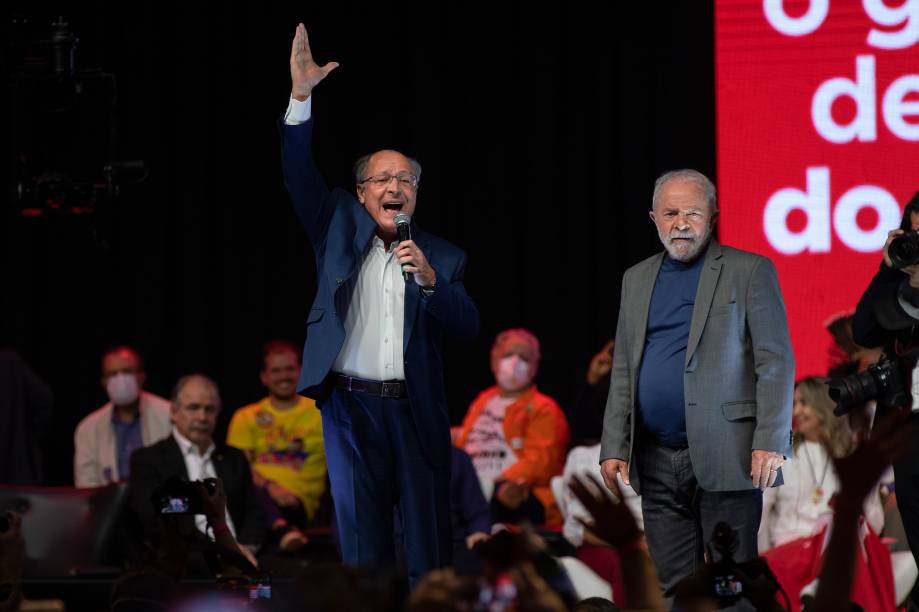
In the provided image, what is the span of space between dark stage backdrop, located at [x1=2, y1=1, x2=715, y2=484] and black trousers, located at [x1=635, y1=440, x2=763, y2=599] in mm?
3983

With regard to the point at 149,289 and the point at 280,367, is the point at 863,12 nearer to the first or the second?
the point at 280,367

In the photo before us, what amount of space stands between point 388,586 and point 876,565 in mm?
3520

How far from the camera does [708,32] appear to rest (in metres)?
7.34

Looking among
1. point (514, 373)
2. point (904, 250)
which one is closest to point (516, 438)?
point (514, 373)

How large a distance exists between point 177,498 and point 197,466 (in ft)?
5.20

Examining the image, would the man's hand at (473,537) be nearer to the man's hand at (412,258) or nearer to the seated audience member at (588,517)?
the seated audience member at (588,517)

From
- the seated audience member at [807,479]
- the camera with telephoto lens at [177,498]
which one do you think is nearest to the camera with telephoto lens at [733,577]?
the camera with telephoto lens at [177,498]

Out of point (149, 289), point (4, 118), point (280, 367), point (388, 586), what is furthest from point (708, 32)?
point (388, 586)

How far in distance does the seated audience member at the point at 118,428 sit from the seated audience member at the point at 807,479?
10.0 feet

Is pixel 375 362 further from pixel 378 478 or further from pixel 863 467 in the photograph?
pixel 863 467

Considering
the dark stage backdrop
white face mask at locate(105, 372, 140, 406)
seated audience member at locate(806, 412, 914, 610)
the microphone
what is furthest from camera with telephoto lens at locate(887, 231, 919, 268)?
white face mask at locate(105, 372, 140, 406)

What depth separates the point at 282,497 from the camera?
→ 6.25m

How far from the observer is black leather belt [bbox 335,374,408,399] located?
11.5ft

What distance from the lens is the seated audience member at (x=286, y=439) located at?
6469 mm
